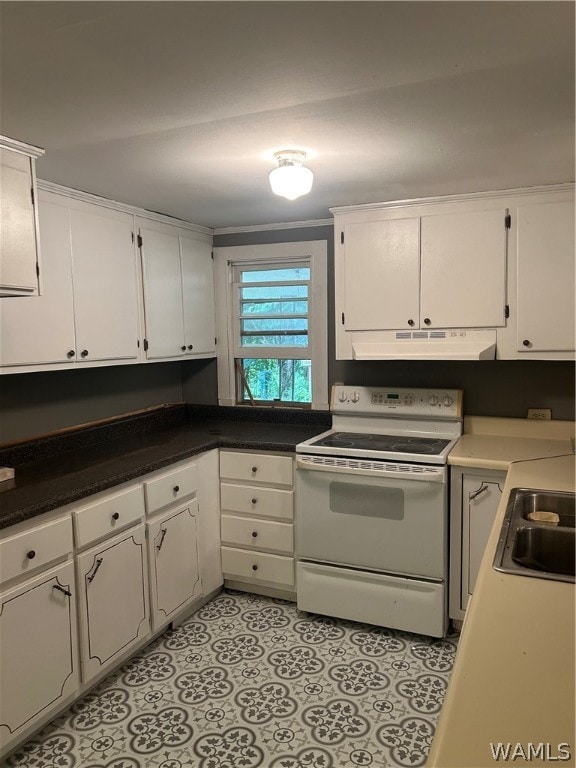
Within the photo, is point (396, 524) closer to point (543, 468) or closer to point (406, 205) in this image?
point (543, 468)

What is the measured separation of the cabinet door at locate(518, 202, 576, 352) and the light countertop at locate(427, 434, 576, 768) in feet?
5.08

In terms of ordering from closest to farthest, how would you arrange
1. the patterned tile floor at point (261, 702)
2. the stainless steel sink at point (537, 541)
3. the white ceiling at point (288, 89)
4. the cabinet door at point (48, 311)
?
the white ceiling at point (288, 89), the stainless steel sink at point (537, 541), the patterned tile floor at point (261, 702), the cabinet door at point (48, 311)

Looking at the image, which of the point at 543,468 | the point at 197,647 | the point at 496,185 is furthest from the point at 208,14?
the point at 197,647

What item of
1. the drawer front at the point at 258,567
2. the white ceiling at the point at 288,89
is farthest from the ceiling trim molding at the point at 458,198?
the drawer front at the point at 258,567

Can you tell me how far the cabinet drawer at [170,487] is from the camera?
2648 millimetres

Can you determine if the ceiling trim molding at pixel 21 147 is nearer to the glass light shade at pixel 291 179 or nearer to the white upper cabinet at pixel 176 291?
the glass light shade at pixel 291 179

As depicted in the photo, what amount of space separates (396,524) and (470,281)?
1272 mm

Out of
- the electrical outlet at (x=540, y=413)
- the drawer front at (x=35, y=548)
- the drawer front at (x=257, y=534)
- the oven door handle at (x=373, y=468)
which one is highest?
the electrical outlet at (x=540, y=413)

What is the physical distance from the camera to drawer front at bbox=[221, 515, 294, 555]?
3.11m

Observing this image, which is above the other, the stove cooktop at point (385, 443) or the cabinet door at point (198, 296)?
the cabinet door at point (198, 296)

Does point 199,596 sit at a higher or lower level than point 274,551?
lower

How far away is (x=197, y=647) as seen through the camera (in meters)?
2.75

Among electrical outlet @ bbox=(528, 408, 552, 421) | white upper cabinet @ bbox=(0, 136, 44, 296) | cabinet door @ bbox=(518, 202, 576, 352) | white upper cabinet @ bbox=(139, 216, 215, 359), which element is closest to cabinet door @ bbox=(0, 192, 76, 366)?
white upper cabinet @ bbox=(0, 136, 44, 296)

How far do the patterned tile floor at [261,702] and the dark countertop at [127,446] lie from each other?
2.91ft
